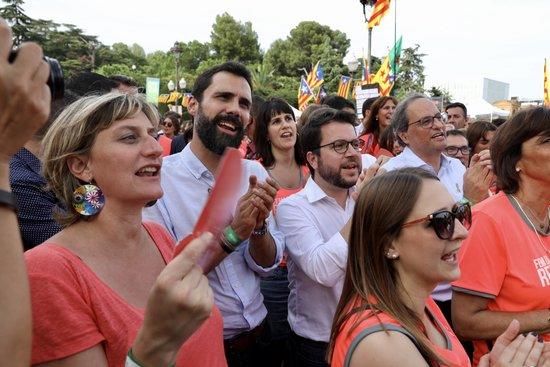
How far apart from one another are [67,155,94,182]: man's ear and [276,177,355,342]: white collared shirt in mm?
1215

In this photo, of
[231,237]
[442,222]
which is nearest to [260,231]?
[231,237]

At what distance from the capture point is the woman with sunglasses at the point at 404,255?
1808 mm

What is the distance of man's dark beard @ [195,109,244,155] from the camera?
277 cm

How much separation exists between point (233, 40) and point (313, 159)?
54683 mm

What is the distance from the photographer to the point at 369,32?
1321cm

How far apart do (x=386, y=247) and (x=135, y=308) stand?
3.00ft

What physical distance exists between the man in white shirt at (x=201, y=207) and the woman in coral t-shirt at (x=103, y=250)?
533 millimetres

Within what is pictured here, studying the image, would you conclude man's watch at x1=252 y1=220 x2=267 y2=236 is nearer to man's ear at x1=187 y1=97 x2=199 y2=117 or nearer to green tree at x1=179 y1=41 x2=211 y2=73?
man's ear at x1=187 y1=97 x2=199 y2=117

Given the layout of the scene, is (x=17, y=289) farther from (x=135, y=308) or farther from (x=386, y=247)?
(x=386, y=247)

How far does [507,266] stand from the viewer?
7.91 ft

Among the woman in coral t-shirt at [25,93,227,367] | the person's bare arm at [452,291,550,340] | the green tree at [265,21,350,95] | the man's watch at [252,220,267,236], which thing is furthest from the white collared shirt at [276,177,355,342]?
the green tree at [265,21,350,95]

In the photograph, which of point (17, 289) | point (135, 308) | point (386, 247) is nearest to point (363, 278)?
point (386, 247)

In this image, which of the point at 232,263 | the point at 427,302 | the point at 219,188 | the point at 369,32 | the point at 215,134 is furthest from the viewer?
the point at 369,32

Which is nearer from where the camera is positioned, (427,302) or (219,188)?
(219,188)
